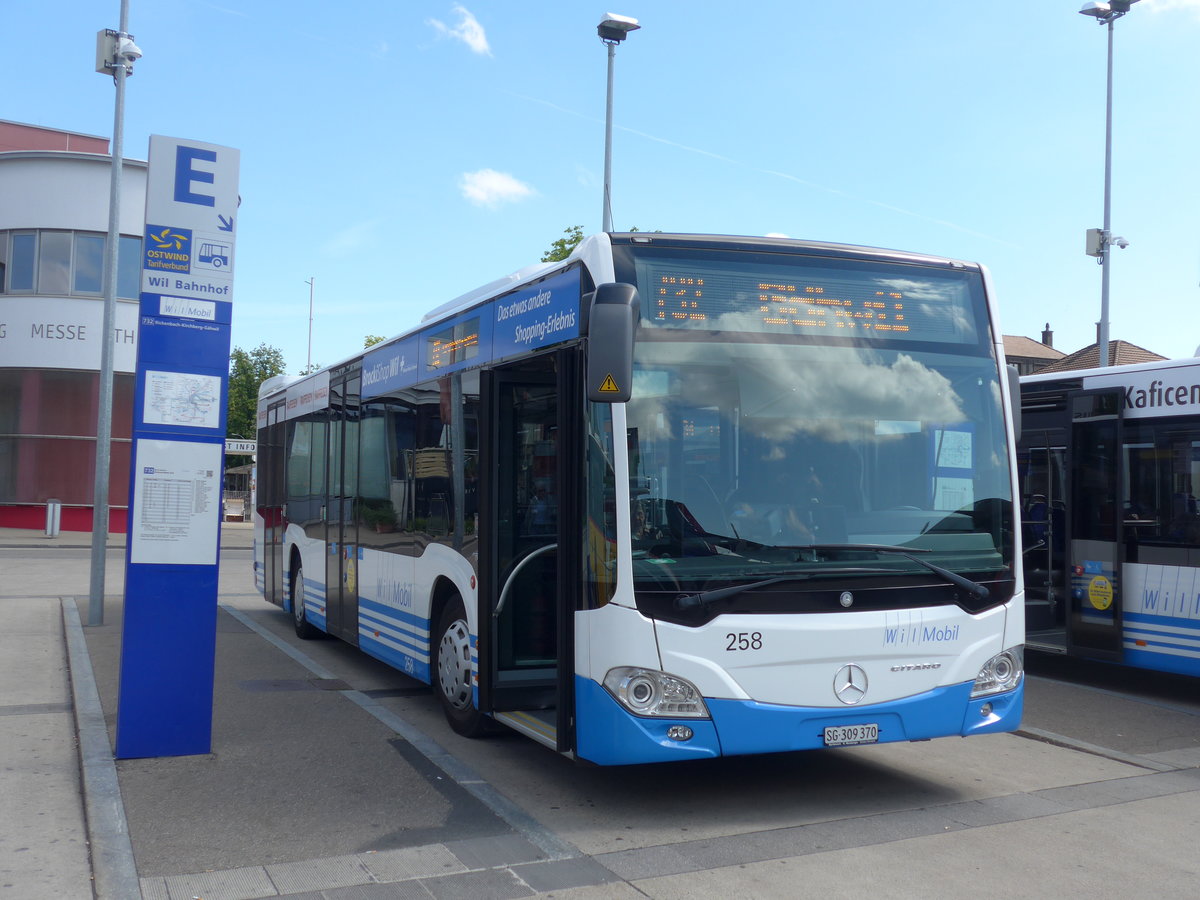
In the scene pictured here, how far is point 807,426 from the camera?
6.07 m

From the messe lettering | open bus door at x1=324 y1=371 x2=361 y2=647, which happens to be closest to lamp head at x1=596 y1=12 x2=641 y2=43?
open bus door at x1=324 y1=371 x2=361 y2=647

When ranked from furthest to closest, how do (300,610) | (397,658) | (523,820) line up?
1. (300,610)
2. (397,658)
3. (523,820)

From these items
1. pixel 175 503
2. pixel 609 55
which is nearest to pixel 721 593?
pixel 175 503

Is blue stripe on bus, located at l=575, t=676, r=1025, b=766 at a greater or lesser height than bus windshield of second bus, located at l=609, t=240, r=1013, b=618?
lesser

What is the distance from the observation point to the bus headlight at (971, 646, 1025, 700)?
6.35 metres

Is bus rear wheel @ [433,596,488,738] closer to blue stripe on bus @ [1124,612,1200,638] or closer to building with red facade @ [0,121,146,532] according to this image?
blue stripe on bus @ [1124,612,1200,638]

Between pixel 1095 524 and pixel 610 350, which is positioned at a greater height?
pixel 610 350

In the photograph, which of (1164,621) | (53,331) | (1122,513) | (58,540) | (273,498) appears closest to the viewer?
(1164,621)

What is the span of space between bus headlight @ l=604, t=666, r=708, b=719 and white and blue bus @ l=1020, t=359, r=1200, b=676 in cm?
568

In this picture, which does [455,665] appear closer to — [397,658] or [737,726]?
[397,658]

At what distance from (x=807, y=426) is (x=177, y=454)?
3.98m

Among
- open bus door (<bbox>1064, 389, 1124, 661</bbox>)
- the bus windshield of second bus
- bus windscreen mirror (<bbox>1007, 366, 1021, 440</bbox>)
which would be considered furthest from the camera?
open bus door (<bbox>1064, 389, 1124, 661</bbox>)

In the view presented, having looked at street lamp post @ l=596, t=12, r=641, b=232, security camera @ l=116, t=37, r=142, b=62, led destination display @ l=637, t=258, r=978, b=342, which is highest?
street lamp post @ l=596, t=12, r=641, b=232

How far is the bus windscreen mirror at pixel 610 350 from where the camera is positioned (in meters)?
5.51
